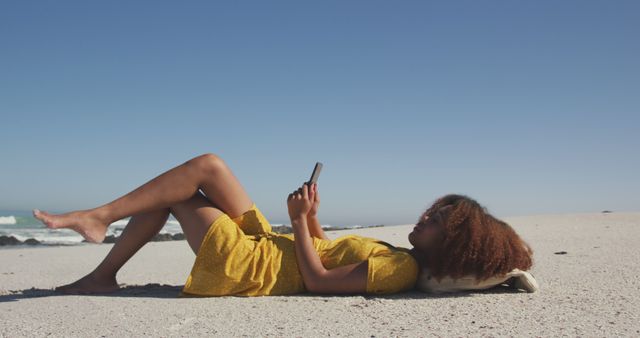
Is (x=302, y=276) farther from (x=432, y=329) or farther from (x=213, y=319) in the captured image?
(x=432, y=329)

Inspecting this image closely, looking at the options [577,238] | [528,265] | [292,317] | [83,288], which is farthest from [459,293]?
[577,238]

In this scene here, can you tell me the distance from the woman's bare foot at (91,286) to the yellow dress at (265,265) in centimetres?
72

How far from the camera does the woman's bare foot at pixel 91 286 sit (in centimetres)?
405

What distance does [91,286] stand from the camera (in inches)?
161

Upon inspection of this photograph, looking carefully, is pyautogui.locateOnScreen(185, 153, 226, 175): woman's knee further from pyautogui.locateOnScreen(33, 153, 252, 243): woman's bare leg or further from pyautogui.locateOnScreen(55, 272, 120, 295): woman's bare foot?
pyautogui.locateOnScreen(55, 272, 120, 295): woman's bare foot

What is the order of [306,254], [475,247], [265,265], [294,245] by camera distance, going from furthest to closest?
1. [294,245]
2. [265,265]
3. [306,254]
4. [475,247]

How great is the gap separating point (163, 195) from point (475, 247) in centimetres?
200

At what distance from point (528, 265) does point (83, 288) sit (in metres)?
3.03

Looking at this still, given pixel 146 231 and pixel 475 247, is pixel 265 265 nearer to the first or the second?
pixel 146 231

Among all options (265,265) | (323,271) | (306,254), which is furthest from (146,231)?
(323,271)

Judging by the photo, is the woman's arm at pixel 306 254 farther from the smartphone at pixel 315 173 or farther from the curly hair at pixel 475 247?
the curly hair at pixel 475 247

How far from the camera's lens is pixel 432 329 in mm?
2793

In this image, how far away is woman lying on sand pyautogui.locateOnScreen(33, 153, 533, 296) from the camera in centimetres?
357

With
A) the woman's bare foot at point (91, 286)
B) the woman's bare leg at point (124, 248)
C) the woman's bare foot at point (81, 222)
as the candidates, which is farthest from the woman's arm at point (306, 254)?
the woman's bare foot at point (91, 286)
